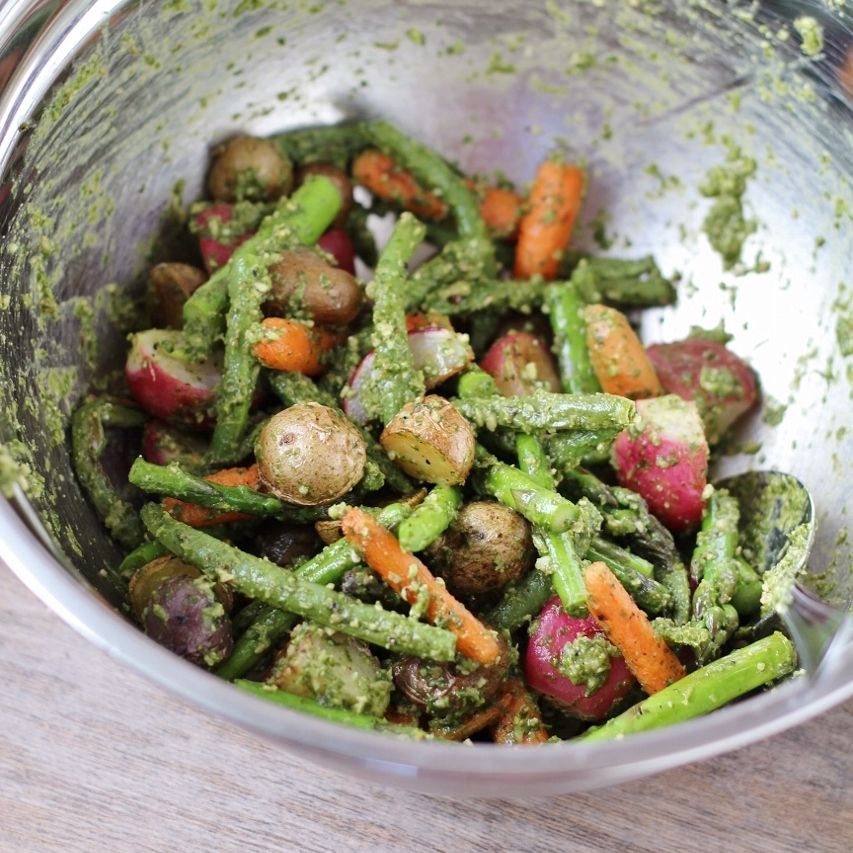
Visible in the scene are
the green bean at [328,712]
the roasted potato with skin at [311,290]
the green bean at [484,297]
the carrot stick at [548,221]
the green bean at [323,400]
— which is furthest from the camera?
the carrot stick at [548,221]

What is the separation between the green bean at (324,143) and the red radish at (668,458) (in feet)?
3.31

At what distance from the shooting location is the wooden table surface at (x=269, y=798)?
6.00 feet

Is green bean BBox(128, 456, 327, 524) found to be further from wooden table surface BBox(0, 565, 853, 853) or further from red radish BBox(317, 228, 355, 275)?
red radish BBox(317, 228, 355, 275)

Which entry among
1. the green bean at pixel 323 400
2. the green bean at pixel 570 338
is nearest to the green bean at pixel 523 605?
the green bean at pixel 323 400

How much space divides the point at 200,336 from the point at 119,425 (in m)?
0.25

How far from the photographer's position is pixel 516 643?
1907 millimetres

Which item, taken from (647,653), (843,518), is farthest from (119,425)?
(843,518)

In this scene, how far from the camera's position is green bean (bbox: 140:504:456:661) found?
1.68 metres

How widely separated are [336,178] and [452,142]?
1.21 feet

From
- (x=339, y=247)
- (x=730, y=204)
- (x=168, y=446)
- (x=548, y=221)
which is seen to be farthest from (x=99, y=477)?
(x=730, y=204)

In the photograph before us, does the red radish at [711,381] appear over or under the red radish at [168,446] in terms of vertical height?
over

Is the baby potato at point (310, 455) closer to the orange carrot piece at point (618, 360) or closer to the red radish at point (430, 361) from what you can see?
the red radish at point (430, 361)

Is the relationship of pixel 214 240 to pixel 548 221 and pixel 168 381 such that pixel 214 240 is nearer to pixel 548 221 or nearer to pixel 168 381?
pixel 168 381

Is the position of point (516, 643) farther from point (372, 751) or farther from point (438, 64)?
point (438, 64)
